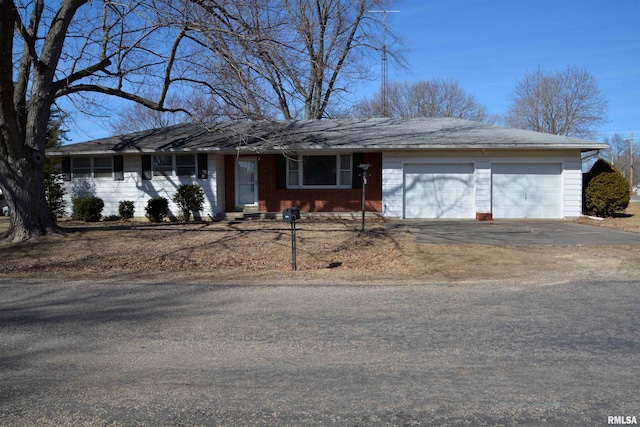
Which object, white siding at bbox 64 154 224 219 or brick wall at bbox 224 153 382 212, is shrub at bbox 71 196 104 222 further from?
brick wall at bbox 224 153 382 212

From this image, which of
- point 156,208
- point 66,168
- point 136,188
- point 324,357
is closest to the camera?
point 324,357

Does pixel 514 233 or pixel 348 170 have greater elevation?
pixel 348 170

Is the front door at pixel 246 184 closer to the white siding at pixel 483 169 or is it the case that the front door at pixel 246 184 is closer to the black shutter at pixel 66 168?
the white siding at pixel 483 169

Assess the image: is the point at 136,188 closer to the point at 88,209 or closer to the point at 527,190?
the point at 88,209

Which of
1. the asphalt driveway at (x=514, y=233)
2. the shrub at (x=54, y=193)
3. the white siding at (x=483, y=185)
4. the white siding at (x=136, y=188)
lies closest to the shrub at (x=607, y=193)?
the asphalt driveway at (x=514, y=233)

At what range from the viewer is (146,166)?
62.5 feet

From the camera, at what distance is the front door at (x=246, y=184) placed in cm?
1934

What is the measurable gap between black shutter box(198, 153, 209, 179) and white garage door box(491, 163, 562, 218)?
10.6m

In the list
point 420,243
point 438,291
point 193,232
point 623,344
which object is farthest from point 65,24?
point 623,344

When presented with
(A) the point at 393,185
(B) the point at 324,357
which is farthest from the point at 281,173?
(B) the point at 324,357

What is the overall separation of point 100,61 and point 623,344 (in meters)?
14.1

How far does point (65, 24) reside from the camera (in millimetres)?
12211

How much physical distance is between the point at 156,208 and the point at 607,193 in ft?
53.3

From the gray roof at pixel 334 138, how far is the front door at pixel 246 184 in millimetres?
1260
